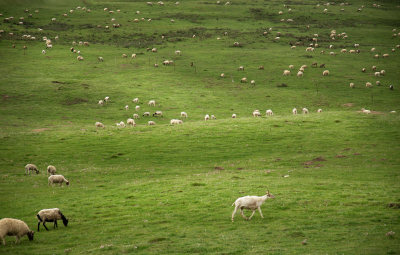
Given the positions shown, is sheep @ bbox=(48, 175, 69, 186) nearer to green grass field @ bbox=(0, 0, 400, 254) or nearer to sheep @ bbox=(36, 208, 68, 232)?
green grass field @ bbox=(0, 0, 400, 254)

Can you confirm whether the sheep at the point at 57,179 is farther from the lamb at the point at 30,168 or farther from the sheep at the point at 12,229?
the sheep at the point at 12,229

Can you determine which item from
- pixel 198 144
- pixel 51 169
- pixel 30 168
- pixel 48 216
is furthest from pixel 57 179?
pixel 198 144

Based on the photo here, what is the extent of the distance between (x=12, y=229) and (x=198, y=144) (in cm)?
2639

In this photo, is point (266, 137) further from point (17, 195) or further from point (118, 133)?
point (17, 195)

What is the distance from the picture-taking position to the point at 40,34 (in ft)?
374

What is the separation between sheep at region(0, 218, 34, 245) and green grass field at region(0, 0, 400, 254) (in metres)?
Answer: 0.58

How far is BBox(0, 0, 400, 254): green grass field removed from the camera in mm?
20891

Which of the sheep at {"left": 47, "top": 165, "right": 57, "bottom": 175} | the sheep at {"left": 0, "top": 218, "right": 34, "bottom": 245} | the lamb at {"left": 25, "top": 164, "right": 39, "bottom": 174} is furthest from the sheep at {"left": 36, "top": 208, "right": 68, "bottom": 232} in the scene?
the lamb at {"left": 25, "top": 164, "right": 39, "bottom": 174}

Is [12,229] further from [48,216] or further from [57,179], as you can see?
[57,179]

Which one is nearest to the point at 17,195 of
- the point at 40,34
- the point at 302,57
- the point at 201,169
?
the point at 201,169

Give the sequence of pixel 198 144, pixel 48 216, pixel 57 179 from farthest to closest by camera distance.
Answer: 1. pixel 198 144
2. pixel 57 179
3. pixel 48 216

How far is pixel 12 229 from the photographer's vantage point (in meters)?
20.0

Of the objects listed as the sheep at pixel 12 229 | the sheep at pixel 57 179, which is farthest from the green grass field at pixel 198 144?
the sheep at pixel 57 179

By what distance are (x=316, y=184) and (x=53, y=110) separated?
49759 mm
